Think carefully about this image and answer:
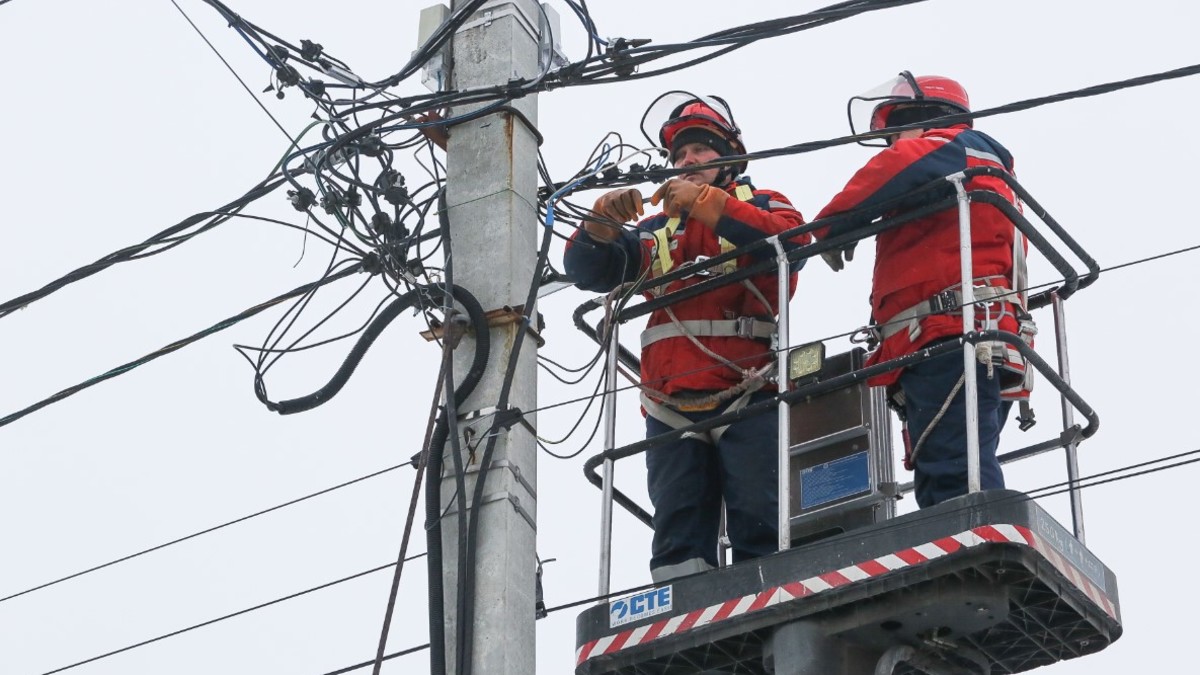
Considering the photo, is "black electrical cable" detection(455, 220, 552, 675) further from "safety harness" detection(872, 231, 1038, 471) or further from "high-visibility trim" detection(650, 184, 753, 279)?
"safety harness" detection(872, 231, 1038, 471)

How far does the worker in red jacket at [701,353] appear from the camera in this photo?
8.71 metres

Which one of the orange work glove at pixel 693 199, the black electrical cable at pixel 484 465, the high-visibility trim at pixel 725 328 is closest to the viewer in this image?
the black electrical cable at pixel 484 465

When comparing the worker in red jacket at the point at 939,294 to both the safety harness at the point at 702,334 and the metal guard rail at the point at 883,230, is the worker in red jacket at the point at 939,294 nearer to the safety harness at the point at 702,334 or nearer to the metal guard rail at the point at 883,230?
the metal guard rail at the point at 883,230

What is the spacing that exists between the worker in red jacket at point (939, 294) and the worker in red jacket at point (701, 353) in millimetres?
489

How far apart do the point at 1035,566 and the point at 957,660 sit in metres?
0.85

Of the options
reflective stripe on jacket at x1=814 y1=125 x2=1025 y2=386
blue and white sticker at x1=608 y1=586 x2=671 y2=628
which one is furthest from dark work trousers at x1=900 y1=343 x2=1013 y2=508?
blue and white sticker at x1=608 y1=586 x2=671 y2=628

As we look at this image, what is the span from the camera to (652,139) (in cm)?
968

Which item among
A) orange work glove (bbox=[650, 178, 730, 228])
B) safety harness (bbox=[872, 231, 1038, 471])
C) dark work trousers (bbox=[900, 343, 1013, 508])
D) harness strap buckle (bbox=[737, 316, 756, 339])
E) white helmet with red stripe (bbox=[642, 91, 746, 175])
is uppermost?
white helmet with red stripe (bbox=[642, 91, 746, 175])

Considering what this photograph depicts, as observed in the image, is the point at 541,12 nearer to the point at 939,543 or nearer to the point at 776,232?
the point at 776,232

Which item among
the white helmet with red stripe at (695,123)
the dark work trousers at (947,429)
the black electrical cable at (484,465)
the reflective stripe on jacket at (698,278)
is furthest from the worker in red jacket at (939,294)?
the black electrical cable at (484,465)

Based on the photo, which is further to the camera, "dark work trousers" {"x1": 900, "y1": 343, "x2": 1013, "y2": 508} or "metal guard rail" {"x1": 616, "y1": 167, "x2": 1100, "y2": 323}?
"metal guard rail" {"x1": 616, "y1": 167, "x2": 1100, "y2": 323}

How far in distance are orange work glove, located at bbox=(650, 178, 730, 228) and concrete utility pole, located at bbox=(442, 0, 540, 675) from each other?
1.99 ft

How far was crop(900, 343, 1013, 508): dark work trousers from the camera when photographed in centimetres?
800

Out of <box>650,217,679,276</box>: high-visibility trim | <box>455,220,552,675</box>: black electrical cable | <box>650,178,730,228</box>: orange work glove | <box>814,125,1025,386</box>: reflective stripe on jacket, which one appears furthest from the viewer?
<box>650,217,679,276</box>: high-visibility trim
